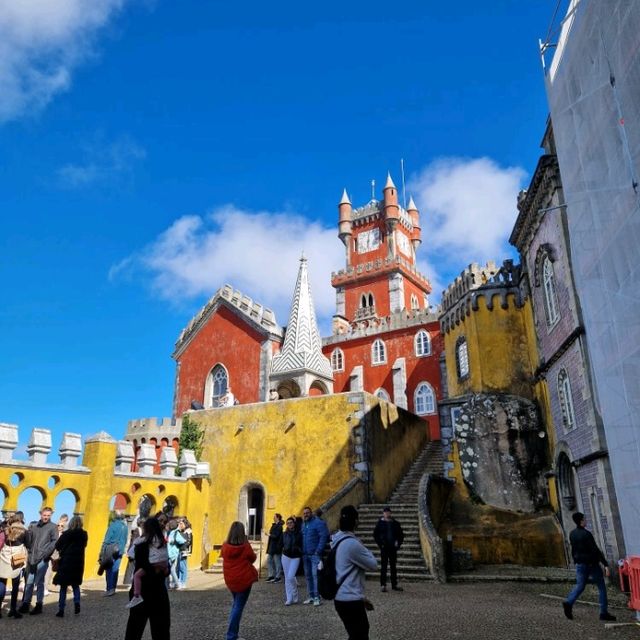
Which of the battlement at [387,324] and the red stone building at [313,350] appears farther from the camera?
the battlement at [387,324]

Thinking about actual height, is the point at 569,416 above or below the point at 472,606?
above

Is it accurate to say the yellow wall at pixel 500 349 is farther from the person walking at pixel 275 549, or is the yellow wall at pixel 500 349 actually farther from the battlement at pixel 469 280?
the person walking at pixel 275 549

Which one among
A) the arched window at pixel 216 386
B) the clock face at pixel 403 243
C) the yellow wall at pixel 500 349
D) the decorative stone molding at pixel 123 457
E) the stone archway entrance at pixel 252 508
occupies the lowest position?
the stone archway entrance at pixel 252 508

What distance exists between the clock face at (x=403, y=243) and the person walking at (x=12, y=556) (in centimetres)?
3922

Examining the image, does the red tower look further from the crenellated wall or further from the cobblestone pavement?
the cobblestone pavement

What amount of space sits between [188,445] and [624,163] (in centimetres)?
1458

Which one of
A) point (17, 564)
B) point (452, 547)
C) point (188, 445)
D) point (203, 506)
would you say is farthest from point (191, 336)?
point (17, 564)

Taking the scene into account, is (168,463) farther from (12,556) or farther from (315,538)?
(12,556)

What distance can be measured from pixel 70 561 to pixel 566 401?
11537mm

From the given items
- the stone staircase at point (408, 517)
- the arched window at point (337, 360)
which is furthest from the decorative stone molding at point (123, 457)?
the arched window at point (337, 360)

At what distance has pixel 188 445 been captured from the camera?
18656 millimetres

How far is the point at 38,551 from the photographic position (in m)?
8.33

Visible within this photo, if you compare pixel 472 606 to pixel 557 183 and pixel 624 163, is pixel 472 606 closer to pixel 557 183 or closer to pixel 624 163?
pixel 624 163

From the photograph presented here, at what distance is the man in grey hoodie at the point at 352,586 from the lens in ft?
15.5
